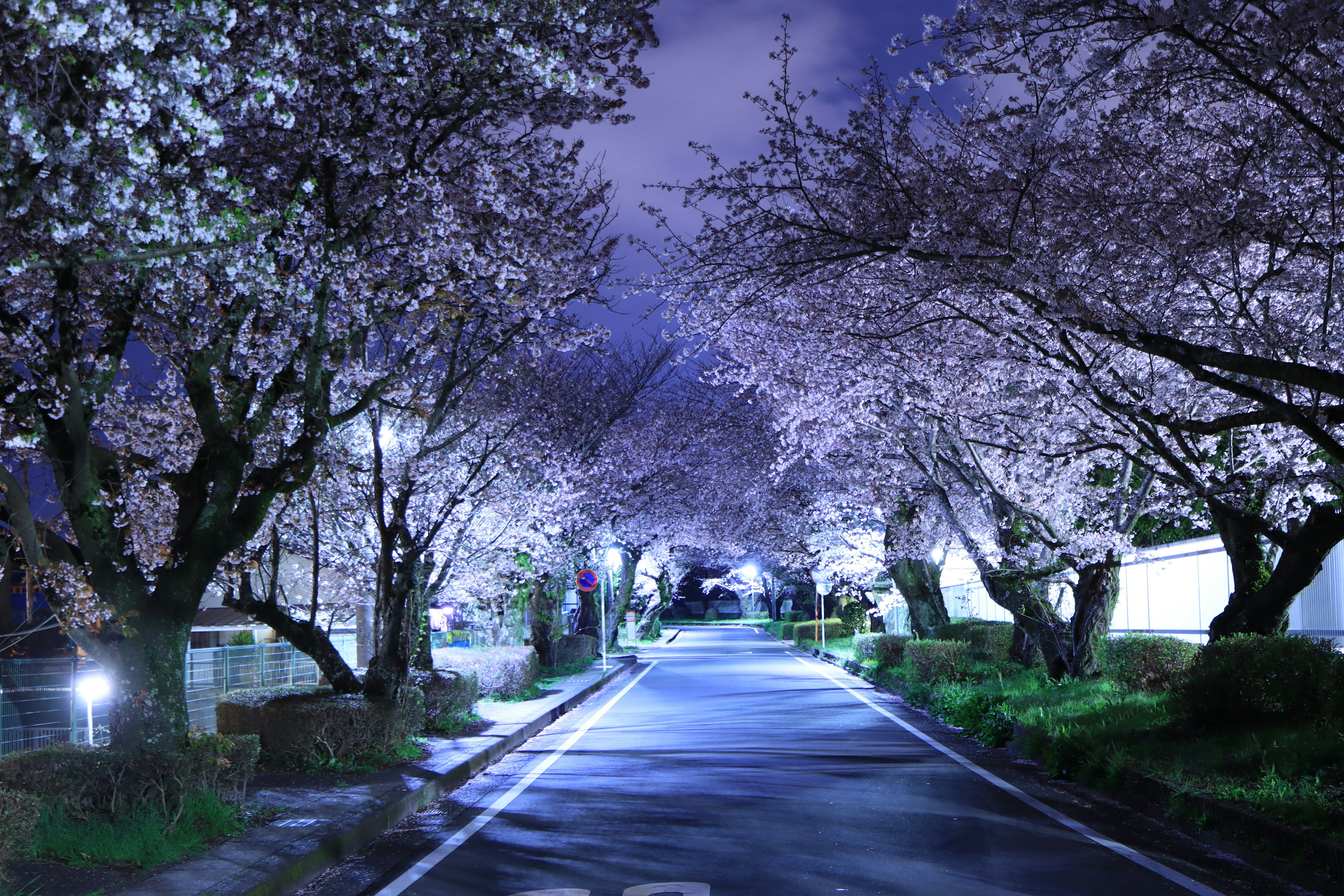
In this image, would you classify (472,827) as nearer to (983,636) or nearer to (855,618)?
(983,636)

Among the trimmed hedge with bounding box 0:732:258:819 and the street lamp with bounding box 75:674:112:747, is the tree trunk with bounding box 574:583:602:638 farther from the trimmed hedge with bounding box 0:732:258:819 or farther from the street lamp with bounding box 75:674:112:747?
the trimmed hedge with bounding box 0:732:258:819

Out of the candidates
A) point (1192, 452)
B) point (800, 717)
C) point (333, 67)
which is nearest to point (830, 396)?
point (800, 717)

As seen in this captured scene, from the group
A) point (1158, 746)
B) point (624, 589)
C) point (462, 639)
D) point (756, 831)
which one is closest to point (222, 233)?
point (756, 831)

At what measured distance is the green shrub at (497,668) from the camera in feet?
67.2

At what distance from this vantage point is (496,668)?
20.7 metres

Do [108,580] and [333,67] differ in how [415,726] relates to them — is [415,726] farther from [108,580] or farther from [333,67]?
[333,67]

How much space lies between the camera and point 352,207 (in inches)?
424

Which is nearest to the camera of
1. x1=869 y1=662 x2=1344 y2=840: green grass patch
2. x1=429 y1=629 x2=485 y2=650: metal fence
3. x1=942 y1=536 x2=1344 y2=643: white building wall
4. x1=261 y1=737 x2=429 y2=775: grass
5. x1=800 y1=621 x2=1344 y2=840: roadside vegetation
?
x1=869 y1=662 x2=1344 y2=840: green grass patch

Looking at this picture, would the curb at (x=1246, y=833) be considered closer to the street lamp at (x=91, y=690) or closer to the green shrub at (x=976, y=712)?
the green shrub at (x=976, y=712)

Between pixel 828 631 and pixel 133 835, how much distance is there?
4320 cm

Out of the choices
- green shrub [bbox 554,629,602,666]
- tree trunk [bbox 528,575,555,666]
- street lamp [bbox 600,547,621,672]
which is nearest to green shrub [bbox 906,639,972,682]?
street lamp [bbox 600,547,621,672]

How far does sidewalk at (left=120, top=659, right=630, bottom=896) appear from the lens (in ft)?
22.2

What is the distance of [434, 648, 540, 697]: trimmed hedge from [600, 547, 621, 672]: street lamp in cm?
763

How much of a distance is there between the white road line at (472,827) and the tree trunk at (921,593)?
1512 centimetres
